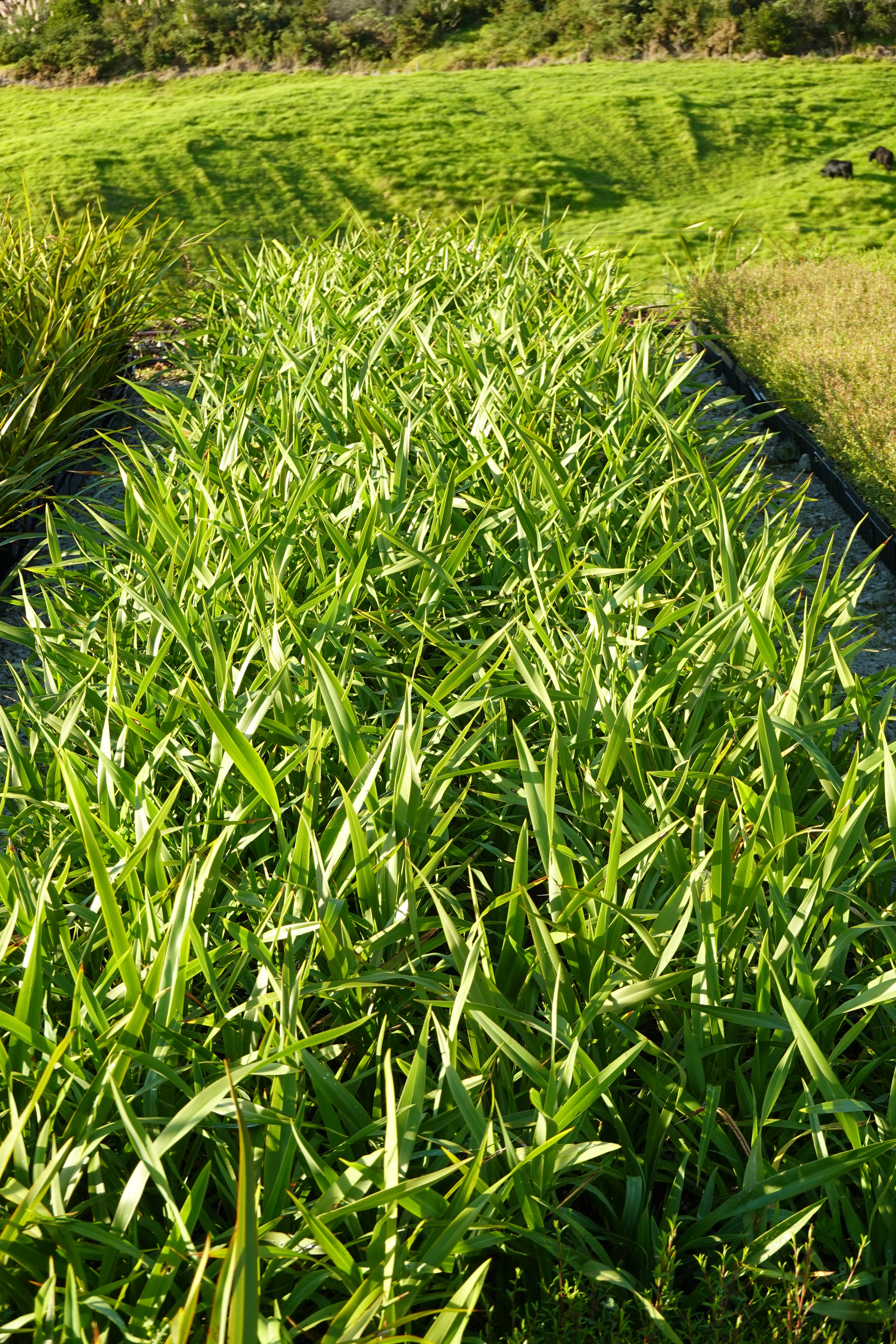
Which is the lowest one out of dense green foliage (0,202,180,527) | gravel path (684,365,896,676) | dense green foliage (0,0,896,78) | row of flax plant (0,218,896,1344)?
gravel path (684,365,896,676)

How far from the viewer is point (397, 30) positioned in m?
18.0

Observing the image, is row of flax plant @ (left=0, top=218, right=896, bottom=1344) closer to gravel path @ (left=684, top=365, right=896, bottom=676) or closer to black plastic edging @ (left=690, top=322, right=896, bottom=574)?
gravel path @ (left=684, top=365, right=896, bottom=676)

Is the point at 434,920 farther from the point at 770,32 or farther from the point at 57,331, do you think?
the point at 770,32

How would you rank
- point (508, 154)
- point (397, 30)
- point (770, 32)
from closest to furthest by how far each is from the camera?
1. point (508, 154)
2. point (770, 32)
3. point (397, 30)

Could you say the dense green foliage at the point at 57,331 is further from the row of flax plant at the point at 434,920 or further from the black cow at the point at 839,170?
the black cow at the point at 839,170

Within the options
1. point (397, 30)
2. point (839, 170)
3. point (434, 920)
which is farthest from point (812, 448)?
point (397, 30)

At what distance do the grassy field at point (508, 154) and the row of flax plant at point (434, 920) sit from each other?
19.9ft

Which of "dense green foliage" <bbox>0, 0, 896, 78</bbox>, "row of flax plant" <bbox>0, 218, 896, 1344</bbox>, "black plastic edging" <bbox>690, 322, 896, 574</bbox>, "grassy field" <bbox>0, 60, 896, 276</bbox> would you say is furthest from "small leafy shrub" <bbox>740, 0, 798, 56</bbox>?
"row of flax plant" <bbox>0, 218, 896, 1344</bbox>

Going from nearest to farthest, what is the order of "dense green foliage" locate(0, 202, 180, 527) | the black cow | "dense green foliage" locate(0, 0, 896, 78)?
"dense green foliage" locate(0, 202, 180, 527) < the black cow < "dense green foliage" locate(0, 0, 896, 78)

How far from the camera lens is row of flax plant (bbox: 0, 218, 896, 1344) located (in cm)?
94

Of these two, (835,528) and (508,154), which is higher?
(508,154)

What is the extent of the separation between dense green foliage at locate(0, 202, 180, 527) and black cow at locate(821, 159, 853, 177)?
7184 mm

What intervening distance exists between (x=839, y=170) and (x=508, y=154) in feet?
11.1

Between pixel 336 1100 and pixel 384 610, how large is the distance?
Result: 110 cm
